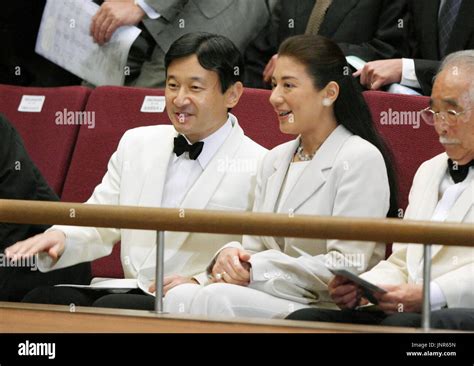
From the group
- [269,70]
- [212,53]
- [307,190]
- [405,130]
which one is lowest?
[307,190]

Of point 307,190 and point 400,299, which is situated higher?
point 307,190

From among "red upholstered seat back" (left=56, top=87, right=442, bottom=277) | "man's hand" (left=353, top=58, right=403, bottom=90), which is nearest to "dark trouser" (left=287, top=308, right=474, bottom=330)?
"red upholstered seat back" (left=56, top=87, right=442, bottom=277)

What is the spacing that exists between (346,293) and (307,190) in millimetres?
481

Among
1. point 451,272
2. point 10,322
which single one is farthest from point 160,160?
point 451,272

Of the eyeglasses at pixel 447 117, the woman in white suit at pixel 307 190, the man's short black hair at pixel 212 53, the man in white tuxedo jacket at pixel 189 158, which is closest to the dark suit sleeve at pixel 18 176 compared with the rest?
the man in white tuxedo jacket at pixel 189 158

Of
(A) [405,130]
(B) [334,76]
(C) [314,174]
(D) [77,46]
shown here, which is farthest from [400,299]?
(D) [77,46]

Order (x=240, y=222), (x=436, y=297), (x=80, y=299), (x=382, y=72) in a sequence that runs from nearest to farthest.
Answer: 1. (x=240, y=222)
2. (x=436, y=297)
3. (x=80, y=299)
4. (x=382, y=72)

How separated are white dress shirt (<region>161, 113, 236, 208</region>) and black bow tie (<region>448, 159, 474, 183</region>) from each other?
729mm

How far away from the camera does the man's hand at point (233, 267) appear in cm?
313

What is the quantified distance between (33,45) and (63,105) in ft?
1.47

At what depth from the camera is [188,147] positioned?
3570 millimetres

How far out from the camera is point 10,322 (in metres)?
3.00

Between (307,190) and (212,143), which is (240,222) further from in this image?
(212,143)

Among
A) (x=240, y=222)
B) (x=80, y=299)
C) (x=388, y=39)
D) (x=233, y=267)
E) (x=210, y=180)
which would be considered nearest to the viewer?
(x=240, y=222)
